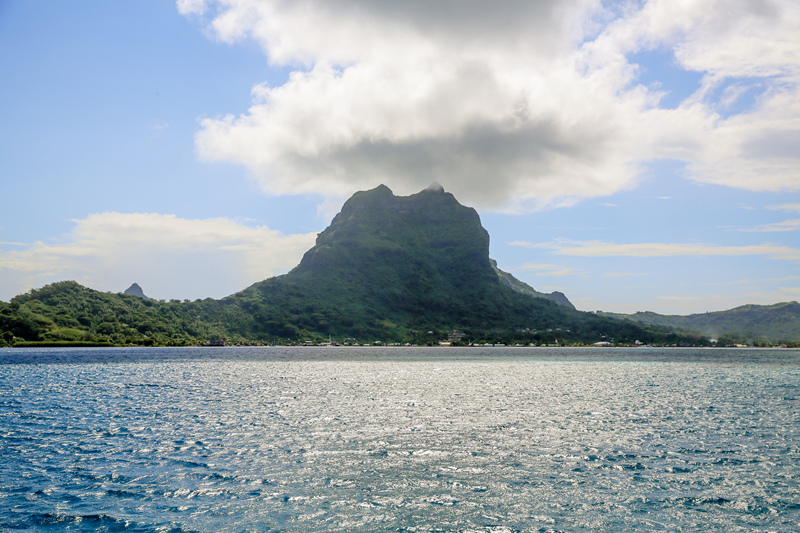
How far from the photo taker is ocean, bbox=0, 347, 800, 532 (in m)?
24.4

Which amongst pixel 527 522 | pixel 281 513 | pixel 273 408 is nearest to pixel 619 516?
pixel 527 522

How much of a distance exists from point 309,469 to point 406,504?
990cm

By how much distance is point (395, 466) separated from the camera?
34.4 metres

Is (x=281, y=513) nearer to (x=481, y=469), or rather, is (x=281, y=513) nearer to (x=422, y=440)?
(x=481, y=469)

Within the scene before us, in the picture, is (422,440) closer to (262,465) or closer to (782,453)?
(262,465)

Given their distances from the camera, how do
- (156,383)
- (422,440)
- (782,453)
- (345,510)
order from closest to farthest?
(345,510)
(782,453)
(422,440)
(156,383)

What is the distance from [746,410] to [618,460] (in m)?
42.0

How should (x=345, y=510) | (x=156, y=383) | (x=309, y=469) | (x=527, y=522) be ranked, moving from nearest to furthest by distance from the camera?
(x=527, y=522)
(x=345, y=510)
(x=309, y=469)
(x=156, y=383)

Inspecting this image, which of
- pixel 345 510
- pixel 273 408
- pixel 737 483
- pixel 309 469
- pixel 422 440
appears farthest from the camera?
pixel 273 408

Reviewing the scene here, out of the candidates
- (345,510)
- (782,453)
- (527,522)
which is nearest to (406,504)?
(345,510)

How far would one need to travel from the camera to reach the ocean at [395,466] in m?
24.4

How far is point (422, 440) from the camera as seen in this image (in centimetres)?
4381

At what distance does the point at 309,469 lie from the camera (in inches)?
1318

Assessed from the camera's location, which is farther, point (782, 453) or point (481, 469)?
point (782, 453)
